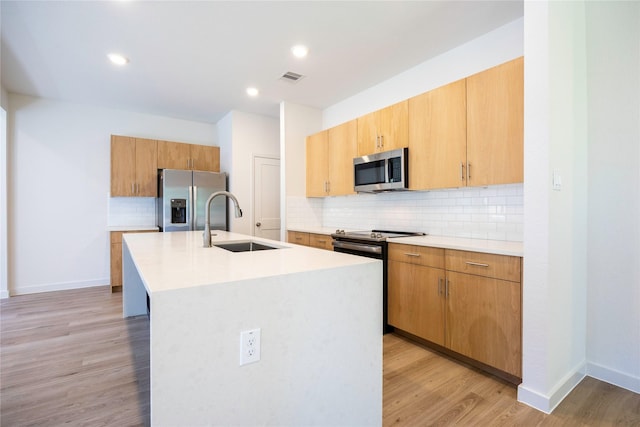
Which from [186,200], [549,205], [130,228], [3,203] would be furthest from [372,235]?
[3,203]

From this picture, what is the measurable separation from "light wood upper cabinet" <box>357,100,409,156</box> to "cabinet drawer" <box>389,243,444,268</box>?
100cm

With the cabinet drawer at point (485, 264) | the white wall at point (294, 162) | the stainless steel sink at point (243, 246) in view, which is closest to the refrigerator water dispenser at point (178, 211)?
the white wall at point (294, 162)

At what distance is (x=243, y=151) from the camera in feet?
15.5

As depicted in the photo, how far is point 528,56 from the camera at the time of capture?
179 cm

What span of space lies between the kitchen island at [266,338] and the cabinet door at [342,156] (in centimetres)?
221

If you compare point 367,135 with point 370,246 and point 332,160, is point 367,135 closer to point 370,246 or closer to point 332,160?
point 332,160

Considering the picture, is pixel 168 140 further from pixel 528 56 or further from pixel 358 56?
pixel 528 56

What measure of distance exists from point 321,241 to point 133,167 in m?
2.99

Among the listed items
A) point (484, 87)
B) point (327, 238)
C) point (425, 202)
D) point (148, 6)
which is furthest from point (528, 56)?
point (148, 6)

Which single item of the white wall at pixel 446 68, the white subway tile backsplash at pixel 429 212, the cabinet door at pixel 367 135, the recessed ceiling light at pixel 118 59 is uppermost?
the recessed ceiling light at pixel 118 59

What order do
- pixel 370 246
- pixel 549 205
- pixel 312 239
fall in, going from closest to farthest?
1. pixel 549 205
2. pixel 370 246
3. pixel 312 239

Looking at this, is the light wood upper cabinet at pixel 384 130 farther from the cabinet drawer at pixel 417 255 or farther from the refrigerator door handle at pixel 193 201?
the refrigerator door handle at pixel 193 201

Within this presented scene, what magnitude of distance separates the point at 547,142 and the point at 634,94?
32.3 inches

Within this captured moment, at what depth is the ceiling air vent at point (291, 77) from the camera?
11.1 feet
